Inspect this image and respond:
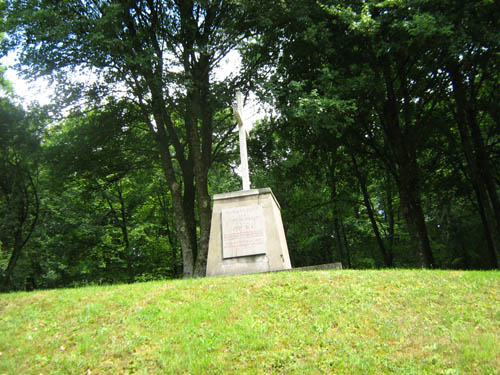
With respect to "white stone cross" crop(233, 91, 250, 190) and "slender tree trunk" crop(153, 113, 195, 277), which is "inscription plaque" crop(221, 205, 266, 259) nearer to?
"white stone cross" crop(233, 91, 250, 190)

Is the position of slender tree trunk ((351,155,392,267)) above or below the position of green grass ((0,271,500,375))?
above

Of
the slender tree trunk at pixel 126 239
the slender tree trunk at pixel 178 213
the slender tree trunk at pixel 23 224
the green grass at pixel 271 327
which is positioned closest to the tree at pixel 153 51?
the slender tree trunk at pixel 178 213

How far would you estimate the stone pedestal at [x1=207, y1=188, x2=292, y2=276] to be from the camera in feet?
30.5

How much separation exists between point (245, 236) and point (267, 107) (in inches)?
236

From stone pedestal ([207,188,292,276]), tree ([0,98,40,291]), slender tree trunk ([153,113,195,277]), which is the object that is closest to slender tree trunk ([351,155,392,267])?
slender tree trunk ([153,113,195,277])

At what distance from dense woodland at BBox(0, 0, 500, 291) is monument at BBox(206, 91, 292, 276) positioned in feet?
8.21

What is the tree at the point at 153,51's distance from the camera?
35.3 feet

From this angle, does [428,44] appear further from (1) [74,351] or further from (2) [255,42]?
(1) [74,351]

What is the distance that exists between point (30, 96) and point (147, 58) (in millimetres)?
5369

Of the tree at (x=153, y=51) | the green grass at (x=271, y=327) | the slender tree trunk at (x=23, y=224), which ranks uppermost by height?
the tree at (x=153, y=51)

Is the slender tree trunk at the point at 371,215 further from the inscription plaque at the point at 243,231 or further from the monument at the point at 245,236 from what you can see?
the inscription plaque at the point at 243,231

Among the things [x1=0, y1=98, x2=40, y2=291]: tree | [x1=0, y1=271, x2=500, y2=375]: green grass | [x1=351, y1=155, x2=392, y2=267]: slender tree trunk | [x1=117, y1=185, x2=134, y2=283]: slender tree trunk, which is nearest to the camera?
[x1=0, y1=271, x2=500, y2=375]: green grass

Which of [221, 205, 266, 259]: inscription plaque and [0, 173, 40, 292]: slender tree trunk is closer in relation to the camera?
[221, 205, 266, 259]: inscription plaque

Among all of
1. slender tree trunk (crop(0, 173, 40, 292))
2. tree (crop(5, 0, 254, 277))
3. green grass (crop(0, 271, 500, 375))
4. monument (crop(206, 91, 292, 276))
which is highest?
tree (crop(5, 0, 254, 277))
